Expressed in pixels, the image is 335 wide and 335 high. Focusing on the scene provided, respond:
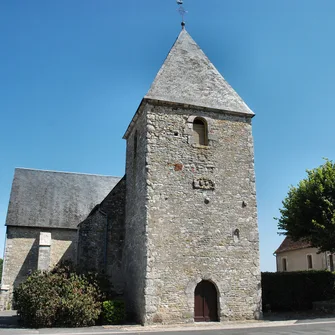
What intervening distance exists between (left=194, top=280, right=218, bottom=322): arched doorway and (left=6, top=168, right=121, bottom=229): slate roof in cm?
1219

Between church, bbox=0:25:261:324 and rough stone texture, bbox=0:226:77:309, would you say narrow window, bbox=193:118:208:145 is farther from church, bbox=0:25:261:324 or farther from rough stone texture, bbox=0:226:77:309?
rough stone texture, bbox=0:226:77:309

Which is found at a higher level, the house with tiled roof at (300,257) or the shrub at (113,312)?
the house with tiled roof at (300,257)

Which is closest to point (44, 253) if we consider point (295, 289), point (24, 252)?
point (24, 252)

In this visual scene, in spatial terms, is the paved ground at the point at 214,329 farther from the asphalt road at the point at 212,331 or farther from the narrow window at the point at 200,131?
the narrow window at the point at 200,131

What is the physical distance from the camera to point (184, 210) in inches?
526

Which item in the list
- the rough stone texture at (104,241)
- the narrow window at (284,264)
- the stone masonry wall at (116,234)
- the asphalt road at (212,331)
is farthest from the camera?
the narrow window at (284,264)

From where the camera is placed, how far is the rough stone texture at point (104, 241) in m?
15.7

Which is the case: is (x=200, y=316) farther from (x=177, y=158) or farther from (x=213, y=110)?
(x=213, y=110)

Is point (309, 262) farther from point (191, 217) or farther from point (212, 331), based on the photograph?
point (212, 331)

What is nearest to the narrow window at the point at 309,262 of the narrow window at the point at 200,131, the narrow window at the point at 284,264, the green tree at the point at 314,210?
the narrow window at the point at 284,264

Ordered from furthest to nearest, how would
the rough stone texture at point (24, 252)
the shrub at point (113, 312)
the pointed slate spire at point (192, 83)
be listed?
the rough stone texture at point (24, 252), the pointed slate spire at point (192, 83), the shrub at point (113, 312)

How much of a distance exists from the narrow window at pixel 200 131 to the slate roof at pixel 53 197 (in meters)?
12.0

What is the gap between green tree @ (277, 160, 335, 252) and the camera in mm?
15227

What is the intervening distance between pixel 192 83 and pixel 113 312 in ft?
31.2
